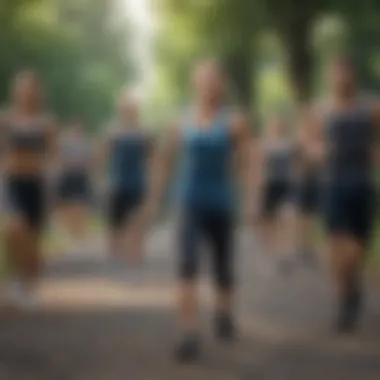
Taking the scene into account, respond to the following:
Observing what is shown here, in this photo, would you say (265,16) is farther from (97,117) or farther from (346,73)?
(97,117)

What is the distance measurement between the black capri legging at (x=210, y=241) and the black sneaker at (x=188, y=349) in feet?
0.31

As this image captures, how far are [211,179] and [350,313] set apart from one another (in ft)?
1.01

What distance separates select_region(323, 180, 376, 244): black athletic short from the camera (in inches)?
75.7

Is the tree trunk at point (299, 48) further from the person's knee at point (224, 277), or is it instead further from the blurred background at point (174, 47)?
the person's knee at point (224, 277)

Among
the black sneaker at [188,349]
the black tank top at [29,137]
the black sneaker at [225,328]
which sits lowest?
the black sneaker at [188,349]

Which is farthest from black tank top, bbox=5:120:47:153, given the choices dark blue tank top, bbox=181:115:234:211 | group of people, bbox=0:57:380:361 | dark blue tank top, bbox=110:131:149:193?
dark blue tank top, bbox=181:115:234:211

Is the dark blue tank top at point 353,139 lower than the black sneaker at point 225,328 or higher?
higher

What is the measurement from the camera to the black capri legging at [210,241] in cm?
191

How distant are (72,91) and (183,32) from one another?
202 mm

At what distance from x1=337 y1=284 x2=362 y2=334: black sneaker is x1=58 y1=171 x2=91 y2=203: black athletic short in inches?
17.6

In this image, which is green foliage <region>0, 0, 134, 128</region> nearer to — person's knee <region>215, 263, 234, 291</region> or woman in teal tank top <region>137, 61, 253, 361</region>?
woman in teal tank top <region>137, 61, 253, 361</region>

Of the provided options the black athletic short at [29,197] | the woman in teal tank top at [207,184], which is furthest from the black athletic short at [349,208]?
the black athletic short at [29,197]

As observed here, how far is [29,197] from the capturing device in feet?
6.40

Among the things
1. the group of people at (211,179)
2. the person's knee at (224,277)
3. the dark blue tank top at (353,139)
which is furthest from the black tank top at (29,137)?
the dark blue tank top at (353,139)
